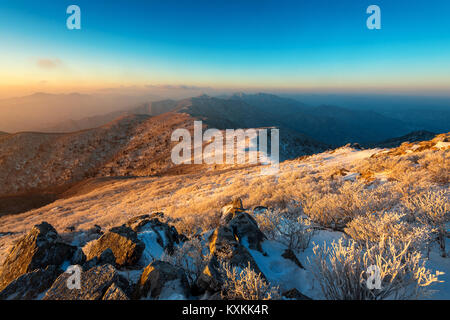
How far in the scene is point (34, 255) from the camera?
11.5 feet

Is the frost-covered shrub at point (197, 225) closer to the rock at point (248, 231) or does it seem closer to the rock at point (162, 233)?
the rock at point (162, 233)

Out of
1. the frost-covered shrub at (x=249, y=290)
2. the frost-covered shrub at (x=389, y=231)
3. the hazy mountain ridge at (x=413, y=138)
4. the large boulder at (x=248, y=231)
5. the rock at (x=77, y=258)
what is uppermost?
the hazy mountain ridge at (x=413, y=138)

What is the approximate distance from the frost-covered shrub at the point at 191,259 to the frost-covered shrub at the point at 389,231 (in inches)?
99.3

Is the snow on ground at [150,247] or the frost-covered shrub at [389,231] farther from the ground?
the frost-covered shrub at [389,231]

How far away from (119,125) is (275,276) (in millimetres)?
62562

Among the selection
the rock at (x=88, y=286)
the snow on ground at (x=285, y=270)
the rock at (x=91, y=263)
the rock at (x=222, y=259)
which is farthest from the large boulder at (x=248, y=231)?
the rock at (x=91, y=263)

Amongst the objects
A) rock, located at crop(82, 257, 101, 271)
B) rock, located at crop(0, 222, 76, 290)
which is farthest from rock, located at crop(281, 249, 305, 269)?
rock, located at crop(0, 222, 76, 290)

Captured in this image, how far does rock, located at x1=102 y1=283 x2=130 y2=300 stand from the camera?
2054 mm

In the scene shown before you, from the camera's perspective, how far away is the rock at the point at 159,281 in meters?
2.31

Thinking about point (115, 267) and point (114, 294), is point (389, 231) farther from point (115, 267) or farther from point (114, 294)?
point (115, 267)

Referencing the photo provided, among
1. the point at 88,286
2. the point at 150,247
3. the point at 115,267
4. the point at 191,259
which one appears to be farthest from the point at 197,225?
the point at 88,286

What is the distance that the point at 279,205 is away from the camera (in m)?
6.84

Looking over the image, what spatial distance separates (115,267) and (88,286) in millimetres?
1279

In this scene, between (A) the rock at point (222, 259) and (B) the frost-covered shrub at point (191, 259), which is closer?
(A) the rock at point (222, 259)
